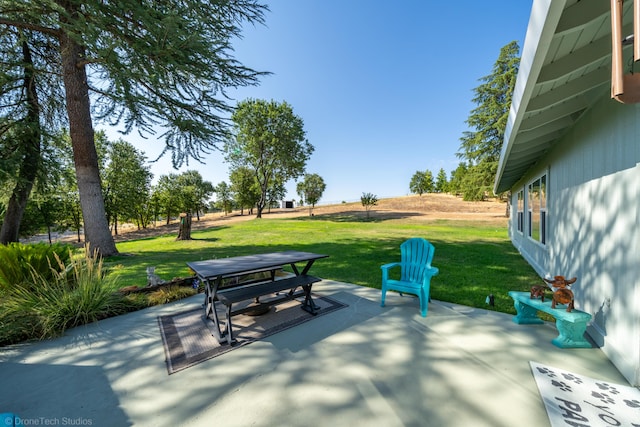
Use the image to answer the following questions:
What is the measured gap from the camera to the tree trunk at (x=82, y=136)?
21.4 feet

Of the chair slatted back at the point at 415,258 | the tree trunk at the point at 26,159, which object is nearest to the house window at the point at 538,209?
the chair slatted back at the point at 415,258

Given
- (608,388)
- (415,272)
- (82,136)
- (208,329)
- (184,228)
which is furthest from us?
(184,228)

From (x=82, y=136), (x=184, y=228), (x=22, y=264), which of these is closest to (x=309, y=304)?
(x=22, y=264)

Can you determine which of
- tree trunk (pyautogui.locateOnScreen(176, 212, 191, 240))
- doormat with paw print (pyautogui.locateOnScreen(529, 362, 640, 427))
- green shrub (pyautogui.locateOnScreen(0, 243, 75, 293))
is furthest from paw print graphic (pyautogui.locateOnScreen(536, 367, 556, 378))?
tree trunk (pyautogui.locateOnScreen(176, 212, 191, 240))

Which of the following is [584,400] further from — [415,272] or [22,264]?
[22,264]

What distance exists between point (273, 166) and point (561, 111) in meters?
24.3

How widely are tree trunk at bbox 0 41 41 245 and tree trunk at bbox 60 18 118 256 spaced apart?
1.64m

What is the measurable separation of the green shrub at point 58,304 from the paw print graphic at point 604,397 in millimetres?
5252

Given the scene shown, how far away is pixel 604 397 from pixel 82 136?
1085 cm

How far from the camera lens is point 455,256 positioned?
7.29 metres

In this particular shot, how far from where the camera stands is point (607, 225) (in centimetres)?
243

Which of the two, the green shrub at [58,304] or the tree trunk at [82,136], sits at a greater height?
the tree trunk at [82,136]

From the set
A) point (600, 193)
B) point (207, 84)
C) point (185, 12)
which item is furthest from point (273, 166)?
point (600, 193)

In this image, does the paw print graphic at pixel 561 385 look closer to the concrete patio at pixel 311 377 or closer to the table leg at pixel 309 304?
the concrete patio at pixel 311 377
